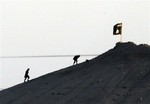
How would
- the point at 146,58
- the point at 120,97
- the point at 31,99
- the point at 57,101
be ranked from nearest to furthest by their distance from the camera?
the point at 120,97
the point at 57,101
the point at 31,99
the point at 146,58

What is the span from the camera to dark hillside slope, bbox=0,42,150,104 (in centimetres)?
604

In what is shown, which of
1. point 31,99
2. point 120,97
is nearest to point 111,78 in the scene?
point 120,97

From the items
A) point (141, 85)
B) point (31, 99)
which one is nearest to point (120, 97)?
point (141, 85)

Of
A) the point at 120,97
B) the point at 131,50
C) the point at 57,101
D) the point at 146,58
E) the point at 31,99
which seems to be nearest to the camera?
the point at 120,97

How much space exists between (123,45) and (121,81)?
7.82ft

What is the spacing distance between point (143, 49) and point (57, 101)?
2.61 m

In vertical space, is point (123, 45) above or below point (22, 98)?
above

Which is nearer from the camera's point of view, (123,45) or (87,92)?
(87,92)

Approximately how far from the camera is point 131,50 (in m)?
8.28

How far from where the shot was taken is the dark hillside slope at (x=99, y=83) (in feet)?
19.8

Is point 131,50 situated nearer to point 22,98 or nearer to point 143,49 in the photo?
point 143,49

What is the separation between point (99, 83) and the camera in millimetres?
6625

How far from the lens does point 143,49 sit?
8289 mm

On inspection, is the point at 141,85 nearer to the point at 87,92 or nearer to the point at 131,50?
the point at 87,92
